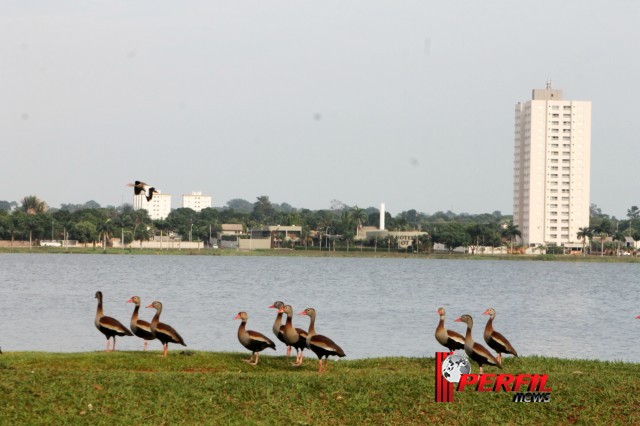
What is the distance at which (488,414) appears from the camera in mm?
17969

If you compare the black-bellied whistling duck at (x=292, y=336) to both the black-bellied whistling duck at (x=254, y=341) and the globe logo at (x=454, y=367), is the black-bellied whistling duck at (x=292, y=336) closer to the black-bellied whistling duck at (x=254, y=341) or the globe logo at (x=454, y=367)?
the black-bellied whistling duck at (x=254, y=341)

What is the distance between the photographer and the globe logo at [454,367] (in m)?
18.0

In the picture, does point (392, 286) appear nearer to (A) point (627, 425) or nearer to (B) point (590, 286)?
(B) point (590, 286)

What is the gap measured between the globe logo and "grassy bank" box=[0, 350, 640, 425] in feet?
1.50

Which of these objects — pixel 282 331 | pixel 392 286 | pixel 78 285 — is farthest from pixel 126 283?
pixel 282 331

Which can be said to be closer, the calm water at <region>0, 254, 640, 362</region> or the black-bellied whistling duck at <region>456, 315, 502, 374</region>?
the black-bellied whistling duck at <region>456, 315, 502, 374</region>

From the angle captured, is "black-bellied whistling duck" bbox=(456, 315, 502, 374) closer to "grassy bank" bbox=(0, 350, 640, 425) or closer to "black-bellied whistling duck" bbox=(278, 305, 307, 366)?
"grassy bank" bbox=(0, 350, 640, 425)

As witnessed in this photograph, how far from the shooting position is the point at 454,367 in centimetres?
1830

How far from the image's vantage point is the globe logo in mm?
18031

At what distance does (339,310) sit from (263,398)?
1761 inches

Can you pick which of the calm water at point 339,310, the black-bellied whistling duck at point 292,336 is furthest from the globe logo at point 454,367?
the calm water at point 339,310

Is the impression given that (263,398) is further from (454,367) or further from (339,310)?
(339,310)

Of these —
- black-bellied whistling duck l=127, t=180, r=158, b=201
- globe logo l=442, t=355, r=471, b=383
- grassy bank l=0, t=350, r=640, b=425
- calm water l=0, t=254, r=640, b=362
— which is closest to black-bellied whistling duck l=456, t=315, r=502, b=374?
grassy bank l=0, t=350, r=640, b=425

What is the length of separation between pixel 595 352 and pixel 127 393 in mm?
26797
